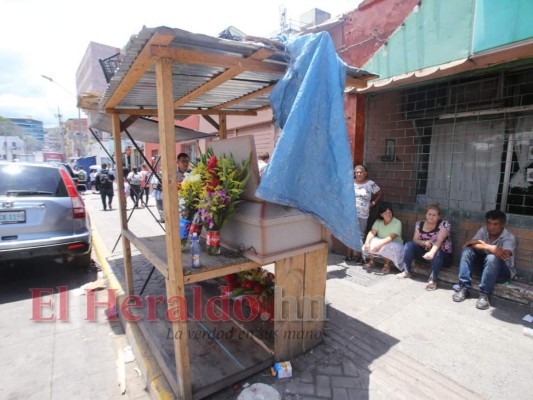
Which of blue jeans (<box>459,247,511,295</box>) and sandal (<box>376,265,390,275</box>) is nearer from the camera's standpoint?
blue jeans (<box>459,247,511,295</box>)

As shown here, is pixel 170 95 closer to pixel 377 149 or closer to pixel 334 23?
pixel 377 149

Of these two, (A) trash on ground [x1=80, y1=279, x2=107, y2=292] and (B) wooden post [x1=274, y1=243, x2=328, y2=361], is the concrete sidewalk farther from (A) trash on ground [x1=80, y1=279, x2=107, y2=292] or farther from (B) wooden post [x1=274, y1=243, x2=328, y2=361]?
(A) trash on ground [x1=80, y1=279, x2=107, y2=292]

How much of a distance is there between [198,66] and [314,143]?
113 centimetres

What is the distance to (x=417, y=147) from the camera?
16.1 feet

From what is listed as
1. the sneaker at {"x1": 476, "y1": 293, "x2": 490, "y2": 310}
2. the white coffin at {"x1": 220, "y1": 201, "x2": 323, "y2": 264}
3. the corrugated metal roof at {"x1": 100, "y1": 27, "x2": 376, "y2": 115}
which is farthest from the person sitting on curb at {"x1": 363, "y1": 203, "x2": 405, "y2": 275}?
the corrugated metal roof at {"x1": 100, "y1": 27, "x2": 376, "y2": 115}

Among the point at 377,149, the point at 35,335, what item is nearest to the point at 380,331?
the point at 377,149

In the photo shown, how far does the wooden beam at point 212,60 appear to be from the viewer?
1860 mm

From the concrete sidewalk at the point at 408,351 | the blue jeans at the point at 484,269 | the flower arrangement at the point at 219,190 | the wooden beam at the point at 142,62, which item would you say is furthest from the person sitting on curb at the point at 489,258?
the wooden beam at the point at 142,62

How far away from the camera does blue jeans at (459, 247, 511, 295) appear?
3.38m

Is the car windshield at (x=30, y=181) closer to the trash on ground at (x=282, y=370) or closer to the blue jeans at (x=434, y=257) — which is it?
the trash on ground at (x=282, y=370)

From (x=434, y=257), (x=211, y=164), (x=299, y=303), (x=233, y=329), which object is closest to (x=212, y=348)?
(x=233, y=329)

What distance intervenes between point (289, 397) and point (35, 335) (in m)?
3.00

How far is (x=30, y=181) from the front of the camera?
442cm

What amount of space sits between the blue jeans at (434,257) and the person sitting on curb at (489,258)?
1.01 feet
